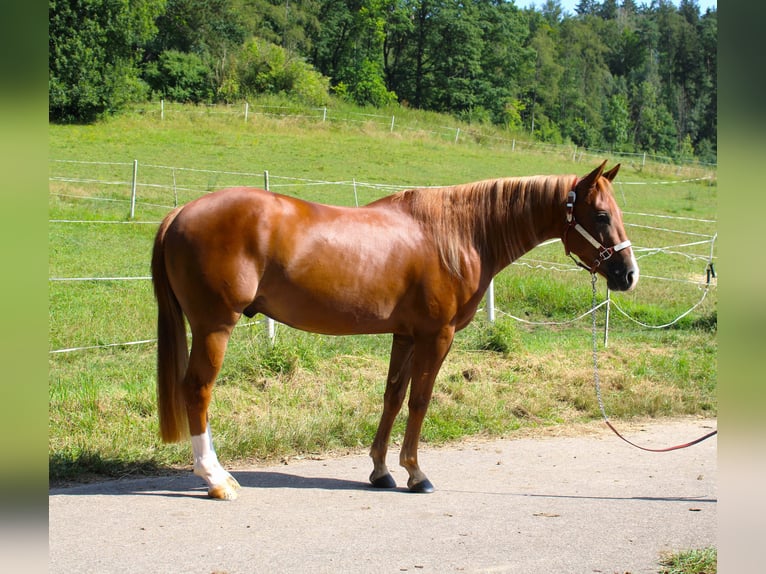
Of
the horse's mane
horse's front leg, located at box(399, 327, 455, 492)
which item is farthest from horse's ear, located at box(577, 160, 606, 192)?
horse's front leg, located at box(399, 327, 455, 492)

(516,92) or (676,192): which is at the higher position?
(516,92)

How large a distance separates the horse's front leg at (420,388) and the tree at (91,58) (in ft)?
88.7

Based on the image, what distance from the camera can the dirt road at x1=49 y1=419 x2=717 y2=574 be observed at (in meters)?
3.54

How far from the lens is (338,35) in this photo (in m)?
55.0

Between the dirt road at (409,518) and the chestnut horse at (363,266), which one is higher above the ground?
the chestnut horse at (363,266)

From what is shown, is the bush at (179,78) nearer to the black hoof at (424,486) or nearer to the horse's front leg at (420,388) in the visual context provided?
the horse's front leg at (420,388)

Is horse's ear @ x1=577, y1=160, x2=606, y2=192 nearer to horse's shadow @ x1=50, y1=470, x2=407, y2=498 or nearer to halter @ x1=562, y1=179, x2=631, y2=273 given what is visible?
halter @ x1=562, y1=179, x2=631, y2=273

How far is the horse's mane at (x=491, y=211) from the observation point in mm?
4828

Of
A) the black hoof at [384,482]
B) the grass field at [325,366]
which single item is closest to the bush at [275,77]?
the grass field at [325,366]

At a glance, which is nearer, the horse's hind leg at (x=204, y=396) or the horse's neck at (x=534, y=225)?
the horse's hind leg at (x=204, y=396)

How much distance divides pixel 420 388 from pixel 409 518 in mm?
868
